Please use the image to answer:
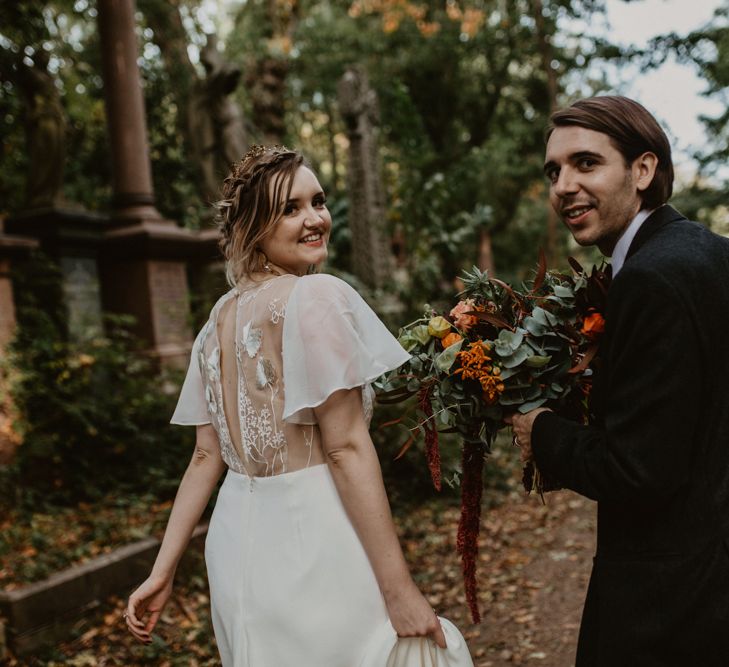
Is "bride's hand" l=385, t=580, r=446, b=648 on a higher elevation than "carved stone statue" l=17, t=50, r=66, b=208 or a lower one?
lower

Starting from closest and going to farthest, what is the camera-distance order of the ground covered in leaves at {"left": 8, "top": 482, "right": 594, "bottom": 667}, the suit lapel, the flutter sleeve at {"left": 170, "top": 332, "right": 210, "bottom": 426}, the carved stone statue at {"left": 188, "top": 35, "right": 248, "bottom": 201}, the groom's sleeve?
the groom's sleeve → the suit lapel → the flutter sleeve at {"left": 170, "top": 332, "right": 210, "bottom": 426} → the ground covered in leaves at {"left": 8, "top": 482, "right": 594, "bottom": 667} → the carved stone statue at {"left": 188, "top": 35, "right": 248, "bottom": 201}

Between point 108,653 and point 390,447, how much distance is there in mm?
2928

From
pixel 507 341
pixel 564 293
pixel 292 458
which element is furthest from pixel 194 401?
pixel 564 293

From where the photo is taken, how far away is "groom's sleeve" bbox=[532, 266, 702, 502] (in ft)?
4.88

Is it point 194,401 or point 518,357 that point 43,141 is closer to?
point 194,401

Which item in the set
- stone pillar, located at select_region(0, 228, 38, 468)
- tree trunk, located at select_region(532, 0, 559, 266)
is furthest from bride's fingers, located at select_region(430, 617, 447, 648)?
tree trunk, located at select_region(532, 0, 559, 266)

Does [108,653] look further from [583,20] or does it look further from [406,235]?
[583,20]

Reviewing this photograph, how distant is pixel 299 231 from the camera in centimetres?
203

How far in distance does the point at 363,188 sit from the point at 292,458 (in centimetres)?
850

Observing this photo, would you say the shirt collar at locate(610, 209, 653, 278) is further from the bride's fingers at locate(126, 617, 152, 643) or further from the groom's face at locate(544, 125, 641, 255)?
the bride's fingers at locate(126, 617, 152, 643)

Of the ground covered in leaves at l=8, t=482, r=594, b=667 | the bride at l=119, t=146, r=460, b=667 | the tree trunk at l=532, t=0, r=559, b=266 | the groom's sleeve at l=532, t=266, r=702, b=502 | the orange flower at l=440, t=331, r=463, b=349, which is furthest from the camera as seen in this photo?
the tree trunk at l=532, t=0, r=559, b=266

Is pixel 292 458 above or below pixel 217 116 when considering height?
below

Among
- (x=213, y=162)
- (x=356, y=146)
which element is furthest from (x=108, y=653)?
(x=213, y=162)

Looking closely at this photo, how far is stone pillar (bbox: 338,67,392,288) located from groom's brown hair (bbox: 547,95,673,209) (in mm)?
8062
